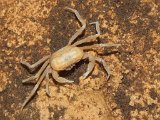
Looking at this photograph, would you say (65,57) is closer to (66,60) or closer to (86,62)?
(66,60)

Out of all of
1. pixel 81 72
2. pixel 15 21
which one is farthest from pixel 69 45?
pixel 15 21

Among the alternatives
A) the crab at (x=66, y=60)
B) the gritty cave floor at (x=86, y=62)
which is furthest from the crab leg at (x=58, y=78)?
the gritty cave floor at (x=86, y=62)

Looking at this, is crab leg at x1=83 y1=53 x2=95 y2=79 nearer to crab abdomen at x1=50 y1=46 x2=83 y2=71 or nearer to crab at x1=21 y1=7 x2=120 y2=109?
crab at x1=21 y1=7 x2=120 y2=109

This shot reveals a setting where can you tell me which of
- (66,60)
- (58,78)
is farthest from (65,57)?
(58,78)

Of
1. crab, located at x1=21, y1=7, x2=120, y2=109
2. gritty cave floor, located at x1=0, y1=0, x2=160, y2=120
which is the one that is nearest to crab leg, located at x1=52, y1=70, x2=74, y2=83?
crab, located at x1=21, y1=7, x2=120, y2=109

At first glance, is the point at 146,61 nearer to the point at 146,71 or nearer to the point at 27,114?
the point at 146,71

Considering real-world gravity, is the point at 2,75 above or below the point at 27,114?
above

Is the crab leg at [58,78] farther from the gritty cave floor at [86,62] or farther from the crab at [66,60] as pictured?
the gritty cave floor at [86,62]
